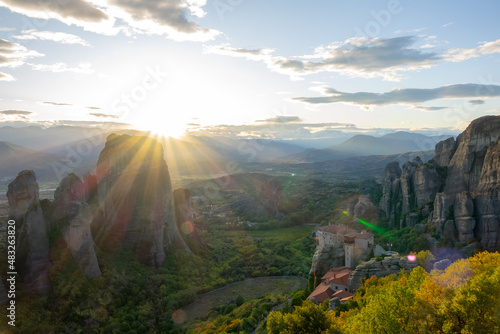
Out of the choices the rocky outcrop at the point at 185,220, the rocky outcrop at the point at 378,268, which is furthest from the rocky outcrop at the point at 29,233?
the rocky outcrop at the point at 378,268

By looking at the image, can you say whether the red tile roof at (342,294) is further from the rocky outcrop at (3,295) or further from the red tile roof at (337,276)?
the rocky outcrop at (3,295)

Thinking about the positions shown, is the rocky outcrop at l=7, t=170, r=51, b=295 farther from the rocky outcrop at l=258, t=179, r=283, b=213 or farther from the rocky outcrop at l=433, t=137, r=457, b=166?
the rocky outcrop at l=258, t=179, r=283, b=213

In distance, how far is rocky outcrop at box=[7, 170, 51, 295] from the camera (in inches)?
1660

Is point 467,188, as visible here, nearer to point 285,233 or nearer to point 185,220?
point 285,233

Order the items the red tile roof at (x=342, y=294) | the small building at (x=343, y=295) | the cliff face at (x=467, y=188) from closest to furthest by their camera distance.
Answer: the small building at (x=343, y=295) < the red tile roof at (x=342, y=294) < the cliff face at (x=467, y=188)

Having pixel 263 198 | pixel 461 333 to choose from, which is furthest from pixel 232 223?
pixel 461 333

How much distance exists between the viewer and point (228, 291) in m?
63.7

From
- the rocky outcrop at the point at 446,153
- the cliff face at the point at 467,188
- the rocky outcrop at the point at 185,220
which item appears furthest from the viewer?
the rocky outcrop at the point at 446,153

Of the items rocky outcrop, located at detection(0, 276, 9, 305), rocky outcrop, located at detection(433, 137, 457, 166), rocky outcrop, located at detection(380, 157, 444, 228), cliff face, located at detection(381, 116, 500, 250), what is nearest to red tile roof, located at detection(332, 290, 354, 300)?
cliff face, located at detection(381, 116, 500, 250)

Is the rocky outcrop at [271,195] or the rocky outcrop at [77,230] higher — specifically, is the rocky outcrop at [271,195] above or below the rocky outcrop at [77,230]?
below

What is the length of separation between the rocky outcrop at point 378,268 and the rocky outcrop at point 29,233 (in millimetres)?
38825

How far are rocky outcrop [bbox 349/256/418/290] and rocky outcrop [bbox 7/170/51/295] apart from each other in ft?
127

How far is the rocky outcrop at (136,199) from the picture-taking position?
2437 inches

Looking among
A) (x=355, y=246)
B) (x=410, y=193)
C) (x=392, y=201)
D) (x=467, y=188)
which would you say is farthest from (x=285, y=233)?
(x=355, y=246)
